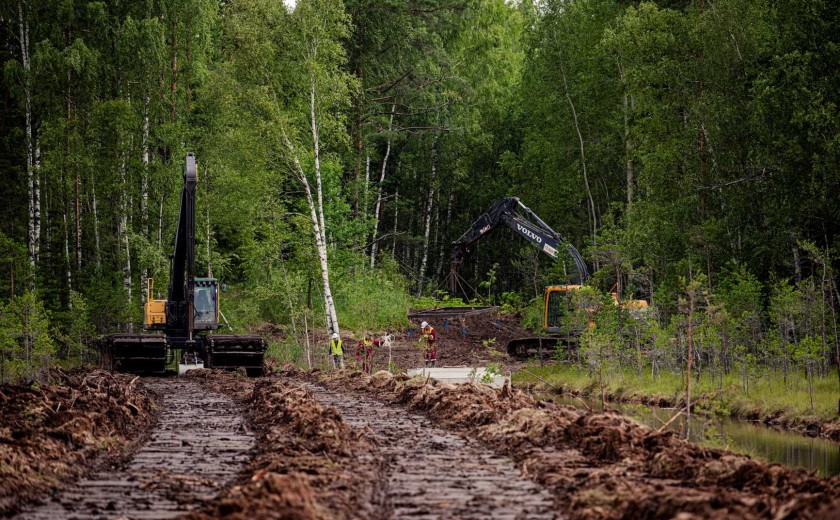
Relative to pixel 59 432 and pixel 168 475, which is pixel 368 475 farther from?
pixel 59 432

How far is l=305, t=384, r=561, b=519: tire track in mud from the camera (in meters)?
7.88

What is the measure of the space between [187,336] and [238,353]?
2333 millimetres

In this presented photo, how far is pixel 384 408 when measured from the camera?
55.6ft

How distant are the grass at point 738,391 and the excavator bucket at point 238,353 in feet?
25.6

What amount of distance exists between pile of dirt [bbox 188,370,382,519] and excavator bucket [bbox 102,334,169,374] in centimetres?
1280

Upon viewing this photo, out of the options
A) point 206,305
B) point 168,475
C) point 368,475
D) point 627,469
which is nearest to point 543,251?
point 206,305

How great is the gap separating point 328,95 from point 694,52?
1103 centimetres

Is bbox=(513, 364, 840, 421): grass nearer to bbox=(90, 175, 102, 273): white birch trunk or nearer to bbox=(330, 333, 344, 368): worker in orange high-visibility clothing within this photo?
bbox=(330, 333, 344, 368): worker in orange high-visibility clothing

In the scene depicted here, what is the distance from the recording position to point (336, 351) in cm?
2795

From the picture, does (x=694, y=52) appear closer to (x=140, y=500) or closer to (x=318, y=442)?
(x=318, y=442)

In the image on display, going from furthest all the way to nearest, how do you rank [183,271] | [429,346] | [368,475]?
[183,271], [429,346], [368,475]

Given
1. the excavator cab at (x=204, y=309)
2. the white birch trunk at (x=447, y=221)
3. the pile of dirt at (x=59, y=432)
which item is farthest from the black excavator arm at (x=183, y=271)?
the white birch trunk at (x=447, y=221)

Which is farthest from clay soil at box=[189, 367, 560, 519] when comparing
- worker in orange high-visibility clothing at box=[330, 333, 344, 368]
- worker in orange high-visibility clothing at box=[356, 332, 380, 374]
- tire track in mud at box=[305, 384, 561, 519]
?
worker in orange high-visibility clothing at box=[330, 333, 344, 368]

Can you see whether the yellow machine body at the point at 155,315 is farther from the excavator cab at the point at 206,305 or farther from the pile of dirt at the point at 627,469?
the pile of dirt at the point at 627,469
